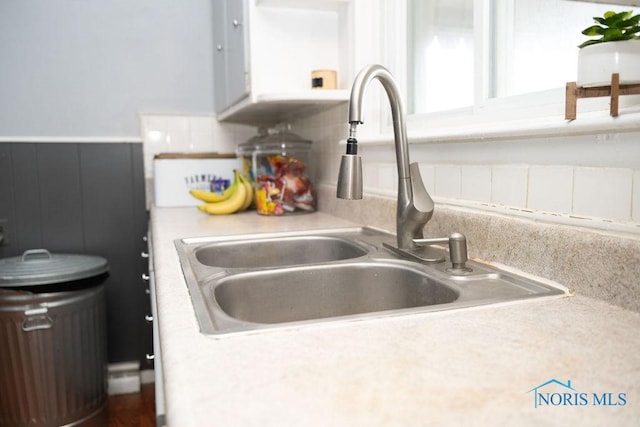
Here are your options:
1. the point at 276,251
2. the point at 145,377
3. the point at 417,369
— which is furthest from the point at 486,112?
the point at 145,377

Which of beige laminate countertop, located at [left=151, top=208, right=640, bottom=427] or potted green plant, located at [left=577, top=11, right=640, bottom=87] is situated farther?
potted green plant, located at [left=577, top=11, right=640, bottom=87]

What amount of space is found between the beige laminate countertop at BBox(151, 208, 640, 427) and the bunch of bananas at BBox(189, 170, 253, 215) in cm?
126

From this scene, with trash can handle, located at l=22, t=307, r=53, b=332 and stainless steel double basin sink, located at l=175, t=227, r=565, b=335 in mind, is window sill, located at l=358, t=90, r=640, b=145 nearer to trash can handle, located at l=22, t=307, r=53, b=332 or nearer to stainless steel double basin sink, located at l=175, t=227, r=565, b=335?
stainless steel double basin sink, located at l=175, t=227, r=565, b=335

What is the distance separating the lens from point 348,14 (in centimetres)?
167

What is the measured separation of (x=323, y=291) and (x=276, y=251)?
0.41m

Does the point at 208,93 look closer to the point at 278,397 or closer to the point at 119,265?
the point at 119,265

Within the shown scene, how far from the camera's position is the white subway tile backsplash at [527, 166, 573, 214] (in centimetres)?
84

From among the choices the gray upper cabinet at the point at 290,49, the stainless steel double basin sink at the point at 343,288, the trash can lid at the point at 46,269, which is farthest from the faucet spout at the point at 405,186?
the trash can lid at the point at 46,269

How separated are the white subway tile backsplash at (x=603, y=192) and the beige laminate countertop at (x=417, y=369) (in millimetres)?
140

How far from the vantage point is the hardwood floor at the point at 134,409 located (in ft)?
7.16

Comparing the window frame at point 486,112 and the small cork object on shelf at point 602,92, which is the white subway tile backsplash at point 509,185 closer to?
the window frame at point 486,112

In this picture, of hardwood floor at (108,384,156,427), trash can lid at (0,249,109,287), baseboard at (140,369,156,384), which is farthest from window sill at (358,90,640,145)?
baseboard at (140,369,156,384)

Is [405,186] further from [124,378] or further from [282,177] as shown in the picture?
[124,378]

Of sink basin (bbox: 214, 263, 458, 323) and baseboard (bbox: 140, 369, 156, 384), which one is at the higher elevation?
sink basin (bbox: 214, 263, 458, 323)
